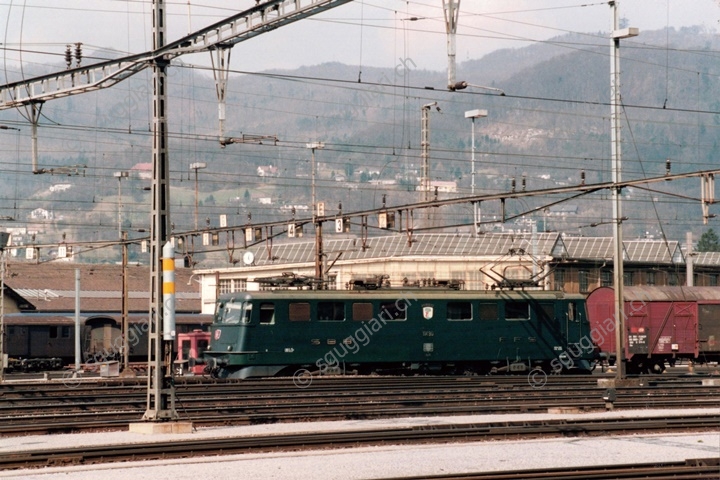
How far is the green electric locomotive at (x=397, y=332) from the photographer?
36781mm

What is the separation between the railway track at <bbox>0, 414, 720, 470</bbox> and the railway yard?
0.03 metres

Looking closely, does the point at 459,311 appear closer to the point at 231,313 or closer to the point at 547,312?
the point at 547,312

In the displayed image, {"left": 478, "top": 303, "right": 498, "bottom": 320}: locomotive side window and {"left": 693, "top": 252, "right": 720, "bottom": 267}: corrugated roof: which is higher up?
{"left": 693, "top": 252, "right": 720, "bottom": 267}: corrugated roof

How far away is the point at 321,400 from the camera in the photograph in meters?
30.2

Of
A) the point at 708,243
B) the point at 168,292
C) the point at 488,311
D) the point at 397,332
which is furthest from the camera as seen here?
the point at 708,243

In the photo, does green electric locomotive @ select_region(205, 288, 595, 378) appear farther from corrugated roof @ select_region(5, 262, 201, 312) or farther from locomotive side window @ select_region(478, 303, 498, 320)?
corrugated roof @ select_region(5, 262, 201, 312)

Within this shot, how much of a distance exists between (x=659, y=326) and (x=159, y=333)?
88.9 feet

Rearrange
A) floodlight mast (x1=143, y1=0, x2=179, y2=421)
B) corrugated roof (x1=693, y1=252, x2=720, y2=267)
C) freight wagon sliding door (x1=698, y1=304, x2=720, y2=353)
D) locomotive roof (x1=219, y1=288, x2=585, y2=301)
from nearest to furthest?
floodlight mast (x1=143, y1=0, x2=179, y2=421), locomotive roof (x1=219, y1=288, x2=585, y2=301), freight wagon sliding door (x1=698, y1=304, x2=720, y2=353), corrugated roof (x1=693, y1=252, x2=720, y2=267)

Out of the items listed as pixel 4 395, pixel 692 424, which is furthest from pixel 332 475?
pixel 4 395

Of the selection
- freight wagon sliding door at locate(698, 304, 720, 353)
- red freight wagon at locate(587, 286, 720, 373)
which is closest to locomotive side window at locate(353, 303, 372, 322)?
red freight wagon at locate(587, 286, 720, 373)

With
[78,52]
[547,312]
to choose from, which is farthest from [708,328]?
[78,52]

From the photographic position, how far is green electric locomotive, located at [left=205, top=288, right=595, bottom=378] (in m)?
36.8

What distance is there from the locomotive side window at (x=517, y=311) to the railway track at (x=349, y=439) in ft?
49.2

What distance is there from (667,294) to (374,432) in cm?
2620
